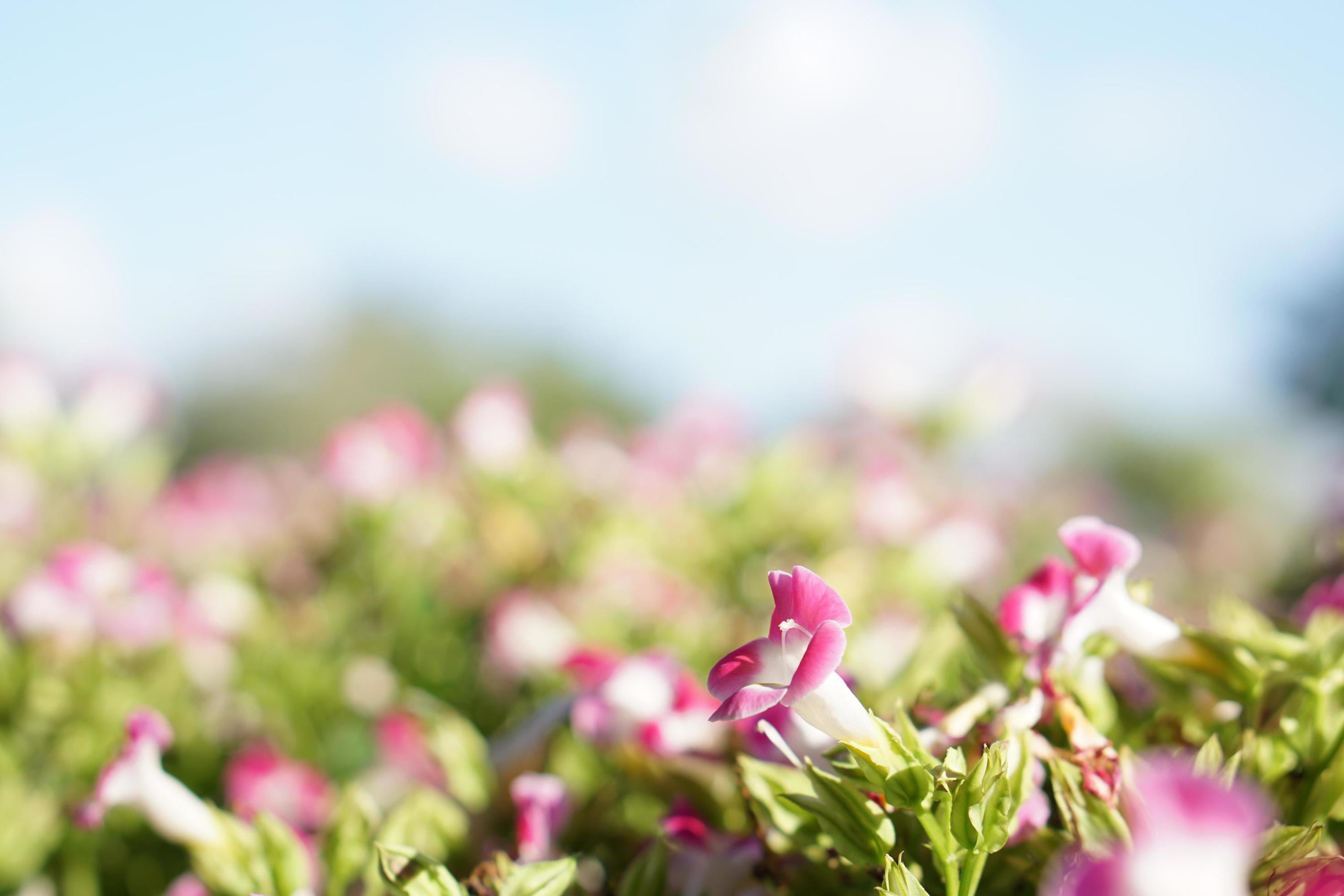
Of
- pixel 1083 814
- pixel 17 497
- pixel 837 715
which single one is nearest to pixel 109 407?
pixel 17 497

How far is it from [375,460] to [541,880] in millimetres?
1534

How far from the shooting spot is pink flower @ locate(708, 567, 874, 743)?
682 millimetres

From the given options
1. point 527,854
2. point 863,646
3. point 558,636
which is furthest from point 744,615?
point 527,854

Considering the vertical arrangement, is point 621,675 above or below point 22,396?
above

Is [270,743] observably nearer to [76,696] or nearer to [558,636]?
[76,696]

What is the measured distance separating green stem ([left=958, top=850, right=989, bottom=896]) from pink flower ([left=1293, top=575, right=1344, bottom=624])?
65 cm

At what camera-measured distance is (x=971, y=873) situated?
27.7 inches

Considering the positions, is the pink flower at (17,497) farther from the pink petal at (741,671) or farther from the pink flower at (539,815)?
the pink petal at (741,671)

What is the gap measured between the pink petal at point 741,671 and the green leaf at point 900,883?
14cm

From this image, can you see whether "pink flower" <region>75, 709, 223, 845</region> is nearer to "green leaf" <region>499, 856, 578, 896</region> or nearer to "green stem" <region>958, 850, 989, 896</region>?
"green leaf" <region>499, 856, 578, 896</region>

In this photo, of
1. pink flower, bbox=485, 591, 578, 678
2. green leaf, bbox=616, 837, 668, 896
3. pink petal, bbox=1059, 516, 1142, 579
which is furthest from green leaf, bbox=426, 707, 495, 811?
pink petal, bbox=1059, 516, 1142, 579

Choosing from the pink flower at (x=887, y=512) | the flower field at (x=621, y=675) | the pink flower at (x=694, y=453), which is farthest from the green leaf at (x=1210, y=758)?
the pink flower at (x=694, y=453)

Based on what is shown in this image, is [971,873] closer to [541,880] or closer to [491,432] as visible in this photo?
[541,880]

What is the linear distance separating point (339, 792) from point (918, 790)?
134 centimetres
